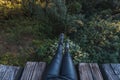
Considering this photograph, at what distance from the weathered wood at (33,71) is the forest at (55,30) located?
6.09ft

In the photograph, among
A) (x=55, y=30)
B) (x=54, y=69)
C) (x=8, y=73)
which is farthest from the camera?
(x=55, y=30)

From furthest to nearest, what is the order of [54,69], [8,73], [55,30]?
[55,30] < [8,73] < [54,69]

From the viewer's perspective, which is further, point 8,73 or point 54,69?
point 8,73

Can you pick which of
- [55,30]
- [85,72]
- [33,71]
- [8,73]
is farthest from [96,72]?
[55,30]

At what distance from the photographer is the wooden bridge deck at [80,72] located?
1.48m

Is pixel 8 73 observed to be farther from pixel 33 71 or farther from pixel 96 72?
pixel 96 72

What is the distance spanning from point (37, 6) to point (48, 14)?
17.8 inches

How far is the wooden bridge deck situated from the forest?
1.82 meters

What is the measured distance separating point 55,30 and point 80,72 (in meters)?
3.14

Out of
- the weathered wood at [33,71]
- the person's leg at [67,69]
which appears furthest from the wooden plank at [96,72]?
the weathered wood at [33,71]

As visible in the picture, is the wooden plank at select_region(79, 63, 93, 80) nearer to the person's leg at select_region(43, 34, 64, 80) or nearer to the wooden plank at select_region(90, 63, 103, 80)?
the wooden plank at select_region(90, 63, 103, 80)

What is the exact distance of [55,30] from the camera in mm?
4648

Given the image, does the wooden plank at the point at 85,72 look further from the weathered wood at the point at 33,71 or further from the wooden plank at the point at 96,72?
the weathered wood at the point at 33,71

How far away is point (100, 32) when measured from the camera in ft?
14.6
